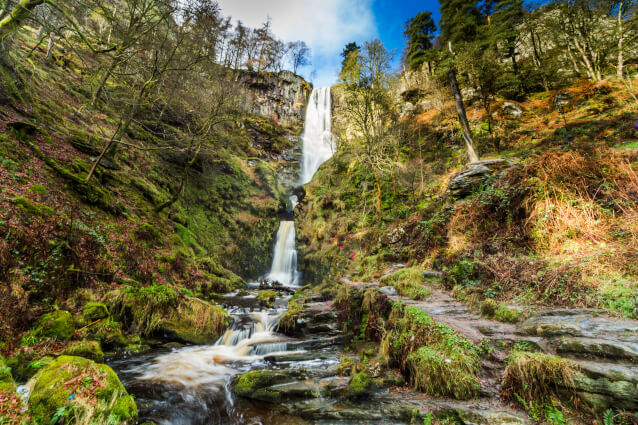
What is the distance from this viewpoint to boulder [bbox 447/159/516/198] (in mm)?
8531

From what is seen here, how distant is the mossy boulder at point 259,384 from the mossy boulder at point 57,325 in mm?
3371

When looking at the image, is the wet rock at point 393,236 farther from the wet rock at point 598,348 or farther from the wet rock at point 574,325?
the wet rock at point 598,348

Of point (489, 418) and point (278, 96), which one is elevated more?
point (278, 96)

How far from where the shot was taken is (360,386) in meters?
3.94

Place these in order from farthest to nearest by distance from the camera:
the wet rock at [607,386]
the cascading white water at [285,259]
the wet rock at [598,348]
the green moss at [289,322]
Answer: the cascading white water at [285,259]
the green moss at [289,322]
the wet rock at [598,348]
the wet rock at [607,386]

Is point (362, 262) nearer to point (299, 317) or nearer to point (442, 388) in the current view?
point (299, 317)

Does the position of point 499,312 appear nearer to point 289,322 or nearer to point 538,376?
point 538,376

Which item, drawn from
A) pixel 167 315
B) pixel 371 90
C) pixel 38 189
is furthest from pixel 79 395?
pixel 371 90

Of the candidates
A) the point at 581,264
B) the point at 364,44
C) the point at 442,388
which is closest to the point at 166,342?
the point at 442,388

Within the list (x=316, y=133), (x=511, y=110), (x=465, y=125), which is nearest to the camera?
(x=465, y=125)

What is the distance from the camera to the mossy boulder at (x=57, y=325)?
445cm

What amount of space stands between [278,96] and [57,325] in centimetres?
4122

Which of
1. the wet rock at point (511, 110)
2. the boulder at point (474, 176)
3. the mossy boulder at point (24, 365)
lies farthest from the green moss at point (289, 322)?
the wet rock at point (511, 110)

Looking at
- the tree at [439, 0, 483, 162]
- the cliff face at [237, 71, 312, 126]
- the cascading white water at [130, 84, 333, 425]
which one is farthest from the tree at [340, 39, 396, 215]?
the cliff face at [237, 71, 312, 126]
